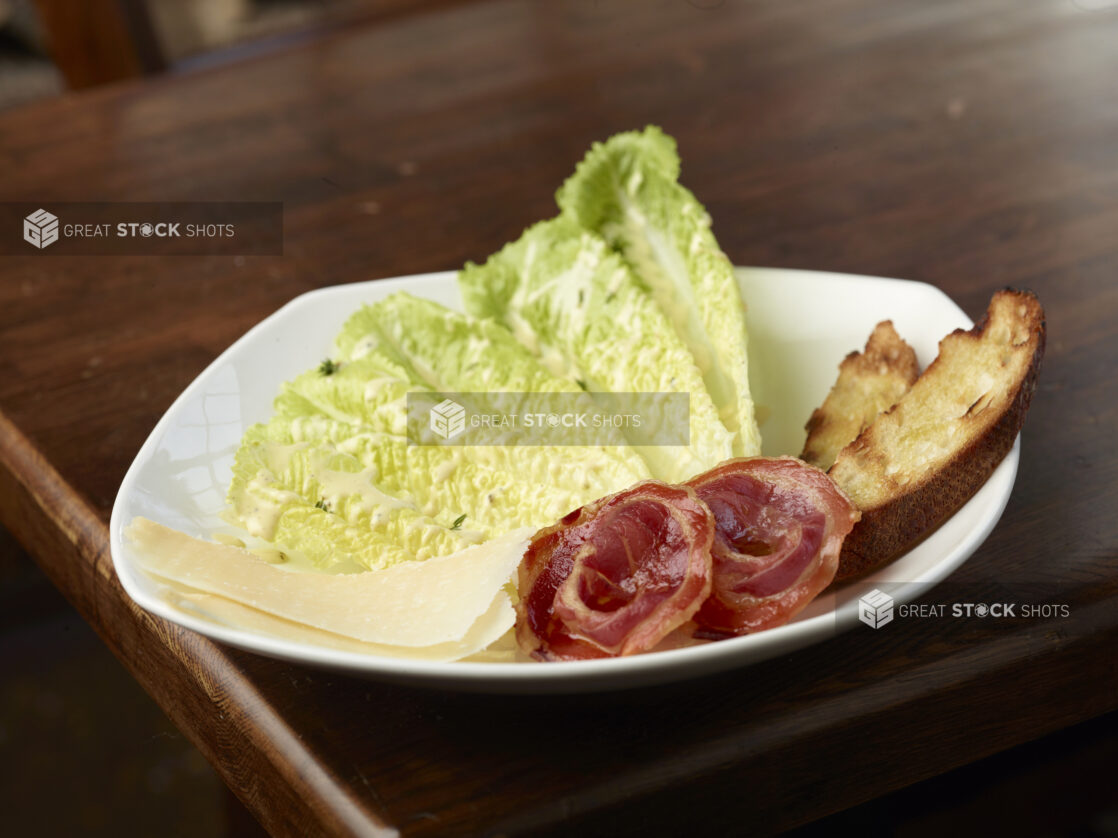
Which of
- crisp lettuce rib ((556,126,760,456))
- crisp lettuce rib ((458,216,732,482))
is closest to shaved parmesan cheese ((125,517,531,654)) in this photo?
crisp lettuce rib ((458,216,732,482))

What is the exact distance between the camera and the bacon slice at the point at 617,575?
32.4 inches

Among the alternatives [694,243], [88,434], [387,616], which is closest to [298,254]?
[88,434]

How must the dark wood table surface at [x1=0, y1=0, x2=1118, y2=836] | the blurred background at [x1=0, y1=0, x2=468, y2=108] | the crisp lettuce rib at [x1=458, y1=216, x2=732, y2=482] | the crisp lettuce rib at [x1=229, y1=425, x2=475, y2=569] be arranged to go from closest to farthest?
1. the dark wood table surface at [x1=0, y1=0, x2=1118, y2=836]
2. the crisp lettuce rib at [x1=229, y1=425, x2=475, y2=569]
3. the crisp lettuce rib at [x1=458, y1=216, x2=732, y2=482]
4. the blurred background at [x1=0, y1=0, x2=468, y2=108]

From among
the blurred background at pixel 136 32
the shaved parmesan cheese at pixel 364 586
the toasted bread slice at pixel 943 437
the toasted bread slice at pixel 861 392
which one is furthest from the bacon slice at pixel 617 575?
the blurred background at pixel 136 32

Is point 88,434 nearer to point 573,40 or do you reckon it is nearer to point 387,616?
point 387,616

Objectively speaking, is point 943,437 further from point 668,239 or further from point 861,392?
point 668,239

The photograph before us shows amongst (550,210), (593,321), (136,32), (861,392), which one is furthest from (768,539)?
(136,32)

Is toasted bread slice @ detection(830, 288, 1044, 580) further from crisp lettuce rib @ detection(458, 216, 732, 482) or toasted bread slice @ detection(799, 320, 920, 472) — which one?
crisp lettuce rib @ detection(458, 216, 732, 482)

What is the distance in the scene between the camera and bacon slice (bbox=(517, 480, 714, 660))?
82 centimetres

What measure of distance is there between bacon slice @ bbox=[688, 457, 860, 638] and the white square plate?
0.10 feet

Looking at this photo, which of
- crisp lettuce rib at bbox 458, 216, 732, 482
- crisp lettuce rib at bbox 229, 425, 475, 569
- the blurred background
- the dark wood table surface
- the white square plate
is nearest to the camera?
the white square plate

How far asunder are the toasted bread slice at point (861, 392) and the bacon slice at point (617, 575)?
0.87 feet

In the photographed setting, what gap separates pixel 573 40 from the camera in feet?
8.09

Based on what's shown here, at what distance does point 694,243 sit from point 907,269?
1.55ft
